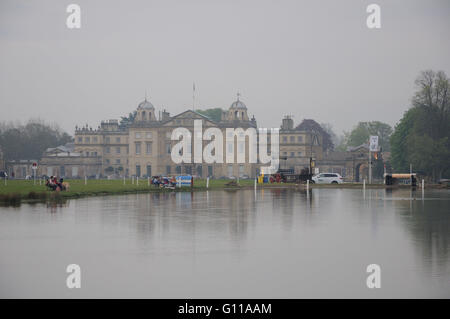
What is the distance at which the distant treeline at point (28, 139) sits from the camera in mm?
151250

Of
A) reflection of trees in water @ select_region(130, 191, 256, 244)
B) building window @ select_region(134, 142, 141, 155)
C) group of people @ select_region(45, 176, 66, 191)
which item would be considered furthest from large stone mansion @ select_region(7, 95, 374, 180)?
reflection of trees in water @ select_region(130, 191, 256, 244)

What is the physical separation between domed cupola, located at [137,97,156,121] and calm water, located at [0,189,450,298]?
122 metres

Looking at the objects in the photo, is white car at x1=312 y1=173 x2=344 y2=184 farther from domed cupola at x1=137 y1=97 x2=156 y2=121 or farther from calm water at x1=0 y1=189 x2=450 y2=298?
domed cupola at x1=137 y1=97 x2=156 y2=121

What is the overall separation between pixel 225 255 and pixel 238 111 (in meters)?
126

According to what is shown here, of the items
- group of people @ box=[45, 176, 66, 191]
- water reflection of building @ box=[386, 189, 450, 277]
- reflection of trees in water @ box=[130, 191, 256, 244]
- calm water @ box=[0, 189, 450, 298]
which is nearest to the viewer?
calm water @ box=[0, 189, 450, 298]

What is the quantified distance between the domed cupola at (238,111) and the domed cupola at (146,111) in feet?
61.2

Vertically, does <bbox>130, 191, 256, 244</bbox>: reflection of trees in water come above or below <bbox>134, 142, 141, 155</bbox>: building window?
below

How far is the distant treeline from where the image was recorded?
496 feet

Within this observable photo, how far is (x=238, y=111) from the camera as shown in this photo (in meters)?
140

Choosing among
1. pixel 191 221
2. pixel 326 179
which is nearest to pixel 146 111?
pixel 326 179

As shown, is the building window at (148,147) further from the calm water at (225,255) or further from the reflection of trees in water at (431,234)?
the calm water at (225,255)

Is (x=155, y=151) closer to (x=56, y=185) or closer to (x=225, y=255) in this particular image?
(x=56, y=185)

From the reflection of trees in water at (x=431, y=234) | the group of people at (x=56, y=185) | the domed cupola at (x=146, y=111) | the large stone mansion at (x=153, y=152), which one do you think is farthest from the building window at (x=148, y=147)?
the reflection of trees in water at (x=431, y=234)
